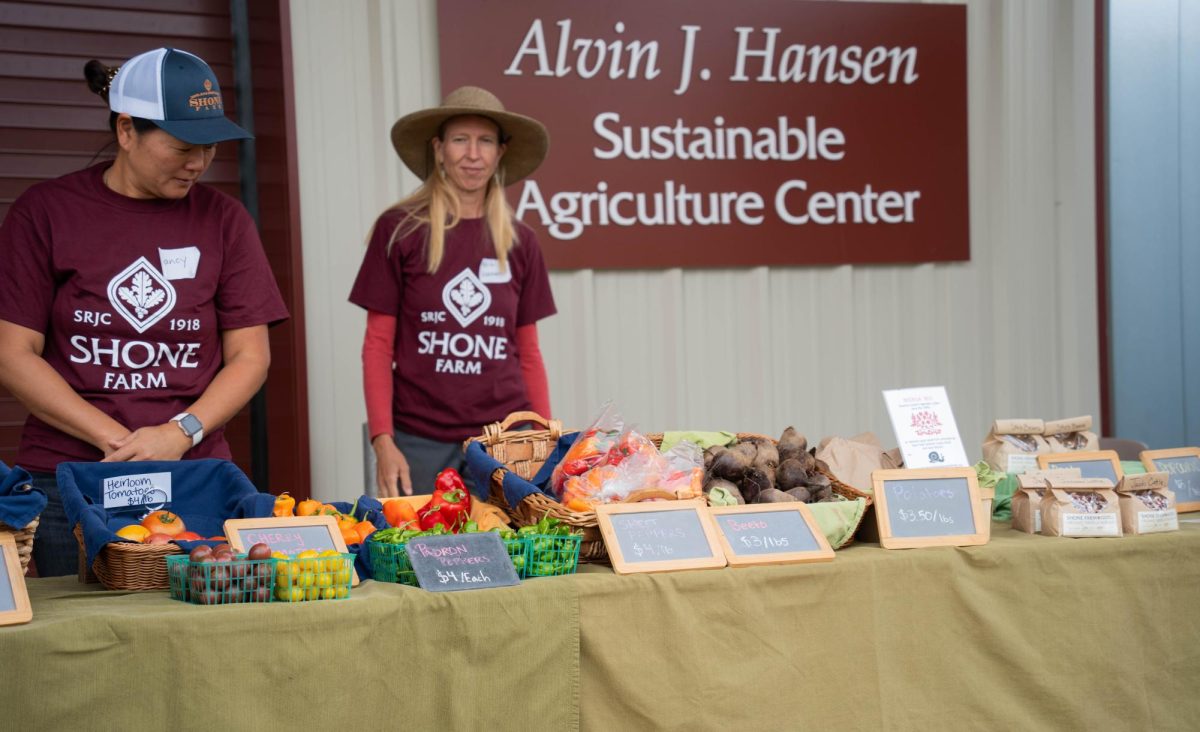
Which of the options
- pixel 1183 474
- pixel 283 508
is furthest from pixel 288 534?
pixel 1183 474

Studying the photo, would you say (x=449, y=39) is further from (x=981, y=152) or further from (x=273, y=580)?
(x=273, y=580)

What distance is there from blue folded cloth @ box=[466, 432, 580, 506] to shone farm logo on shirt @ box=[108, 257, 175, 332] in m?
0.70

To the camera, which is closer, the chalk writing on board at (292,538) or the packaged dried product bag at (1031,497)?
the chalk writing on board at (292,538)

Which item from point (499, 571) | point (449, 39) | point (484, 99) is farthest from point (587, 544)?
point (449, 39)

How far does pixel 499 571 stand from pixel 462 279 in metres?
1.42

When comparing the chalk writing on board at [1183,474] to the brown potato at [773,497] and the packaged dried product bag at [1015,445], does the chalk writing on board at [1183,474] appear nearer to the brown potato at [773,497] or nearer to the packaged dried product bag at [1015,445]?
the packaged dried product bag at [1015,445]

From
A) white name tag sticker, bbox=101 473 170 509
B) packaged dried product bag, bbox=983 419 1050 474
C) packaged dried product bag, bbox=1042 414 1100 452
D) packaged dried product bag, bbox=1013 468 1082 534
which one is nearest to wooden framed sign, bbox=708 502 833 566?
packaged dried product bag, bbox=1013 468 1082 534

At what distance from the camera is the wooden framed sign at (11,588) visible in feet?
5.92

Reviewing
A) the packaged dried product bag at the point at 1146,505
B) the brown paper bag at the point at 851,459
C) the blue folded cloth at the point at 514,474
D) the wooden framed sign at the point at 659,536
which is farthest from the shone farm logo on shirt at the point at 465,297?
the packaged dried product bag at the point at 1146,505

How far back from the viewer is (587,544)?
2238mm

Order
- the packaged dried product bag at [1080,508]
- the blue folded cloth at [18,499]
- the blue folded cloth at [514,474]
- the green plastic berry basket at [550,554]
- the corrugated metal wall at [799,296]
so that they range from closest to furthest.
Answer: the blue folded cloth at [18,499]
the green plastic berry basket at [550,554]
the blue folded cloth at [514,474]
the packaged dried product bag at [1080,508]
the corrugated metal wall at [799,296]

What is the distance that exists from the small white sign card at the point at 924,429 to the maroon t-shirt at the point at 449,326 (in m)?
1.11

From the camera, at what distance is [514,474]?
240 centimetres

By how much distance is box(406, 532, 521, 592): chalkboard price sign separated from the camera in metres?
2.03
